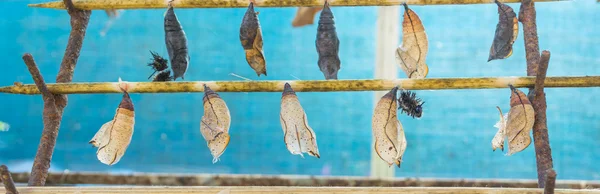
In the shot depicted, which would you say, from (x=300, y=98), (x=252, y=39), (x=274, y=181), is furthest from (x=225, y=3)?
(x=300, y=98)

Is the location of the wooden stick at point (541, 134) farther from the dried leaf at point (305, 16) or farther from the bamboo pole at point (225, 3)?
the dried leaf at point (305, 16)

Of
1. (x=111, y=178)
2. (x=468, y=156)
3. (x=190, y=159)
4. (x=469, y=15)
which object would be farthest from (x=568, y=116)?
(x=111, y=178)

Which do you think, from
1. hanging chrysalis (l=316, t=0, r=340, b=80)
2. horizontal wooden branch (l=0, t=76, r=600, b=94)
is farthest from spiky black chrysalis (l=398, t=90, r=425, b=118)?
hanging chrysalis (l=316, t=0, r=340, b=80)

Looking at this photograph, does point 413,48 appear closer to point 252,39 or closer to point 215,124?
point 252,39

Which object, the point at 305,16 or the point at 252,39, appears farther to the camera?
the point at 305,16

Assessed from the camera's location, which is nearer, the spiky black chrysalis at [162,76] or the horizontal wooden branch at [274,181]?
the spiky black chrysalis at [162,76]

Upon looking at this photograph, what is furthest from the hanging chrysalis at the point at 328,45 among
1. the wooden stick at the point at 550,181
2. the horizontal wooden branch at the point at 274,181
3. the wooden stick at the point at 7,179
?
the horizontal wooden branch at the point at 274,181
